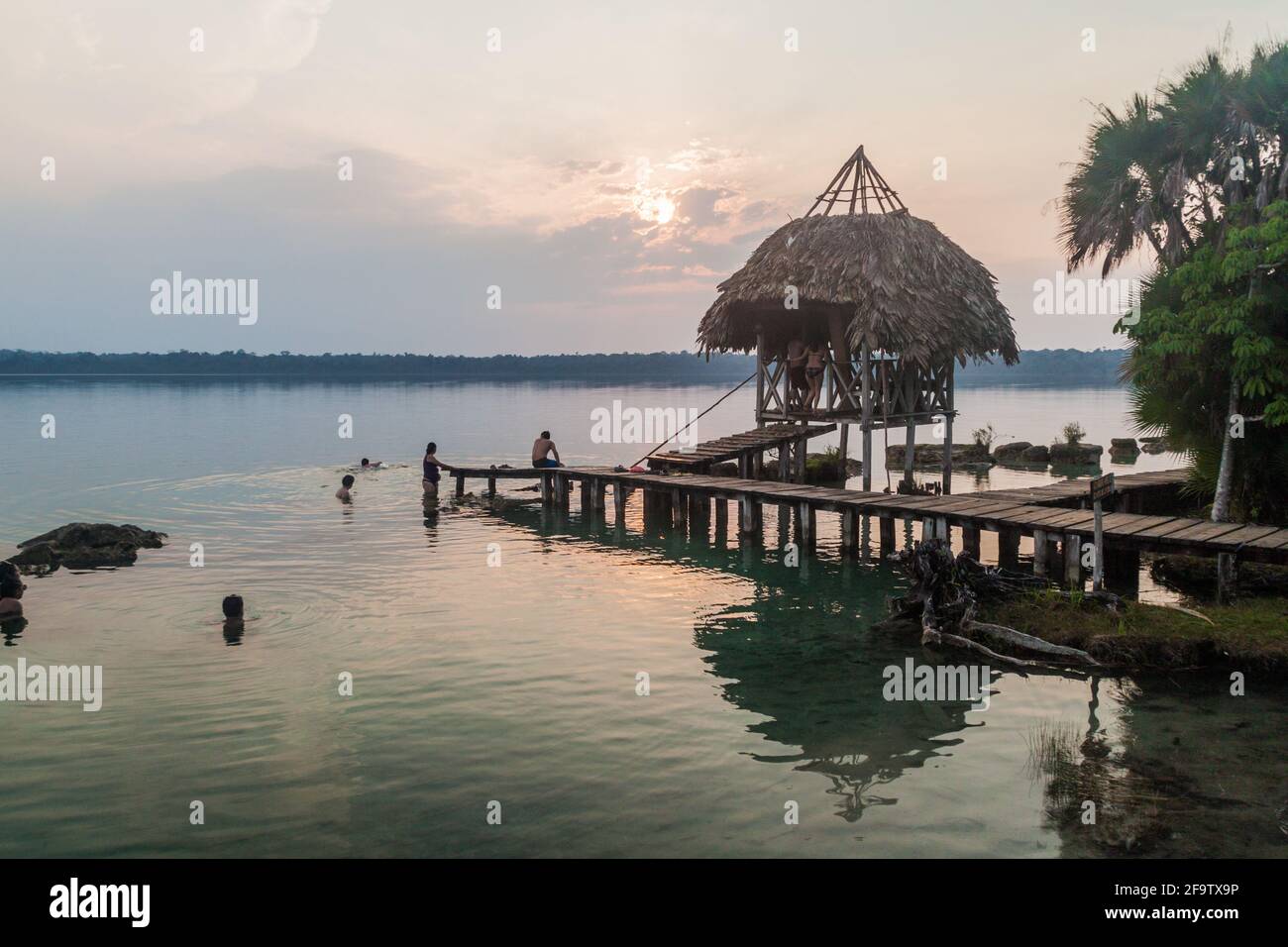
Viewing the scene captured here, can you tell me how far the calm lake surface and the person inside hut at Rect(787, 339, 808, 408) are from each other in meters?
7.77

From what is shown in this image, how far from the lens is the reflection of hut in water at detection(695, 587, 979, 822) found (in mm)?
8211

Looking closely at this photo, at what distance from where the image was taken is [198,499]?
27.6 m

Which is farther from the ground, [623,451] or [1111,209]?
[1111,209]

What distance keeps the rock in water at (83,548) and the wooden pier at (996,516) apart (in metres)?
10.0

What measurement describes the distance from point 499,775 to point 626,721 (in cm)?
172

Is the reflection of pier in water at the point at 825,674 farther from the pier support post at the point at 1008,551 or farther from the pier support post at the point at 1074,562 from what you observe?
the pier support post at the point at 1074,562

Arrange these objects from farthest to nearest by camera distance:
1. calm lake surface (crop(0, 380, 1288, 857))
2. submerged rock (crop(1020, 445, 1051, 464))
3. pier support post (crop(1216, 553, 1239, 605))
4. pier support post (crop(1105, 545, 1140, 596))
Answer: submerged rock (crop(1020, 445, 1051, 464)) < pier support post (crop(1105, 545, 1140, 596)) < pier support post (crop(1216, 553, 1239, 605)) < calm lake surface (crop(0, 380, 1288, 857))

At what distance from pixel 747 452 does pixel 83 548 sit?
14.4 metres

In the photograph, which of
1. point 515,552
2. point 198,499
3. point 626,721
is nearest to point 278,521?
point 198,499

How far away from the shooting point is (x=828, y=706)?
9719mm

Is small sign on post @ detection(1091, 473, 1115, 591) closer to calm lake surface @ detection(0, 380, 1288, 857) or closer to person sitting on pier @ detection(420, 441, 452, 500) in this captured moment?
calm lake surface @ detection(0, 380, 1288, 857)

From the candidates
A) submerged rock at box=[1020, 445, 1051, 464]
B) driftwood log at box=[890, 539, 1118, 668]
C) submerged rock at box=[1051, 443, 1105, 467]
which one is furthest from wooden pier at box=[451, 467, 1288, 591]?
submerged rock at box=[1051, 443, 1105, 467]

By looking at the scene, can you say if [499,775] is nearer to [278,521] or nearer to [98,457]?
[278,521]

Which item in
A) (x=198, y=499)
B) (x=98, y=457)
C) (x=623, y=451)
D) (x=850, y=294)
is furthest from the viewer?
(x=623, y=451)
